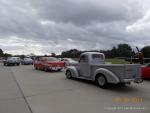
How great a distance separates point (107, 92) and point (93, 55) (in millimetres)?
3259

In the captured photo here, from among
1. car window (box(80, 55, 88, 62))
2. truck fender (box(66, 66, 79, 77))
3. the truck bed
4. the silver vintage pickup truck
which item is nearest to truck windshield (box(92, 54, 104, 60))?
the silver vintage pickup truck

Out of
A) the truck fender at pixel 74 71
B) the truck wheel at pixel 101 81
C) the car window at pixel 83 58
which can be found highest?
the car window at pixel 83 58

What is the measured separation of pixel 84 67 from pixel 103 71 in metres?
2.14

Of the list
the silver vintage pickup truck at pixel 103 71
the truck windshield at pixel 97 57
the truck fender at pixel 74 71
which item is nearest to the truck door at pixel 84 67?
the silver vintage pickup truck at pixel 103 71

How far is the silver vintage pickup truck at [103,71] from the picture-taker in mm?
8656

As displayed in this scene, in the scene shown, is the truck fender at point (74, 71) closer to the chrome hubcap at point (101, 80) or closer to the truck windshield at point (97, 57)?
the truck windshield at point (97, 57)

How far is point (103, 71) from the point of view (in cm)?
933

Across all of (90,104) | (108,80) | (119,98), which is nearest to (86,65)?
(108,80)

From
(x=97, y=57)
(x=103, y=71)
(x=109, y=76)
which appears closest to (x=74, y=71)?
(x=97, y=57)

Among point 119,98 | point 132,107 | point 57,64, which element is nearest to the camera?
point 132,107

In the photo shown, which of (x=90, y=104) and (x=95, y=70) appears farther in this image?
(x=95, y=70)

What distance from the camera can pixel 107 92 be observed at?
8.52 m

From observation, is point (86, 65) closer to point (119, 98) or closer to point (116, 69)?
point (116, 69)

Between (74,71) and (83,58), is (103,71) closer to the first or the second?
(83,58)
